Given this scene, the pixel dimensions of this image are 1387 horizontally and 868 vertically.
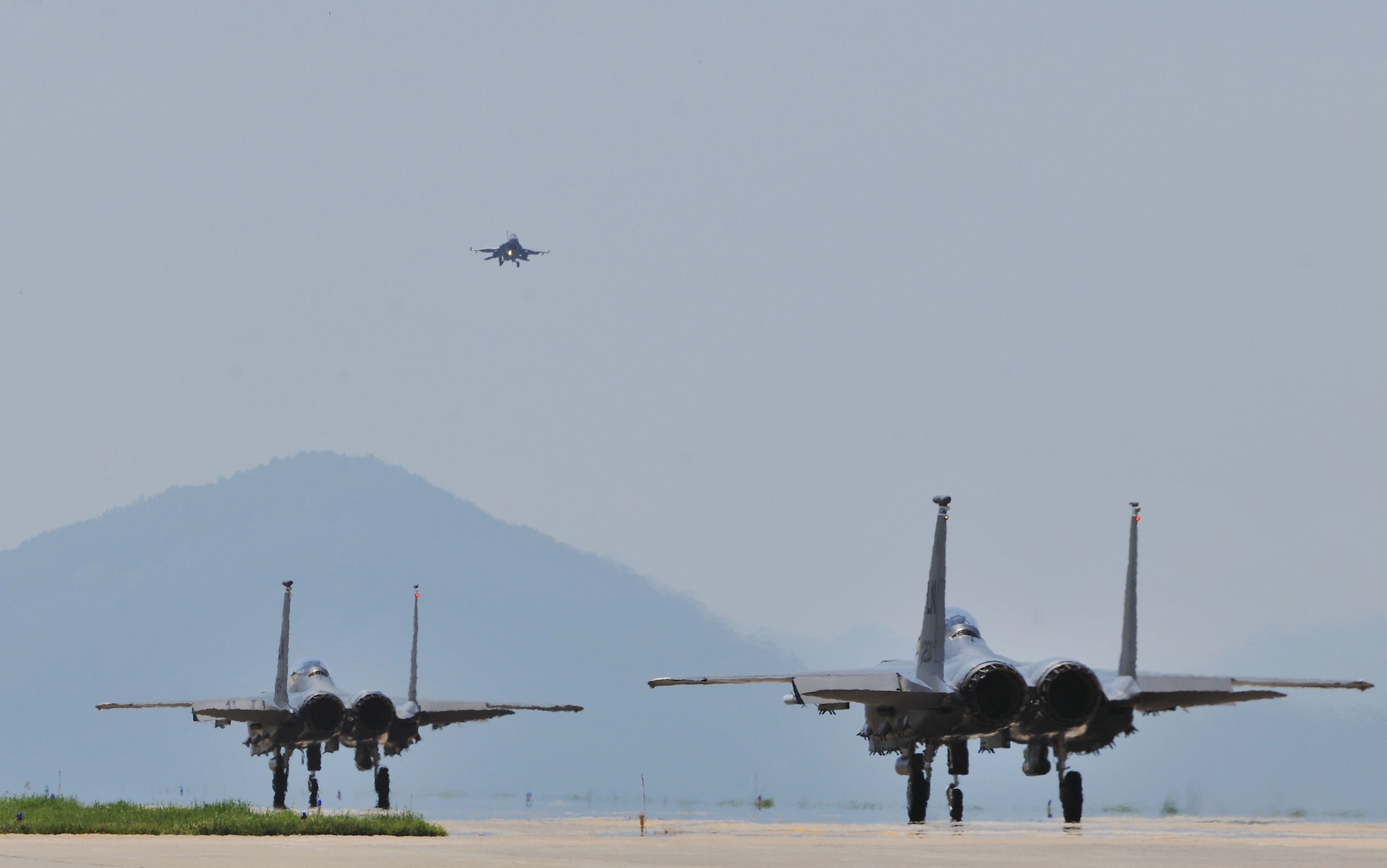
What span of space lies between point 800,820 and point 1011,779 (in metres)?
108

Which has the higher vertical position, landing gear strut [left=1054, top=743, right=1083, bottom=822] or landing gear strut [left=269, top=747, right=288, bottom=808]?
landing gear strut [left=1054, top=743, right=1083, bottom=822]

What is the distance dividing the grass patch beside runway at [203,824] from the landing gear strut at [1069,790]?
12917 millimetres

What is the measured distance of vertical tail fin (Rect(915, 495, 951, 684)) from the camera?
118 ft

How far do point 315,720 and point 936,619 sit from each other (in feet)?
71.2

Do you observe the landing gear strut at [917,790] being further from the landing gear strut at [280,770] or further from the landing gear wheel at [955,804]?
the landing gear strut at [280,770]

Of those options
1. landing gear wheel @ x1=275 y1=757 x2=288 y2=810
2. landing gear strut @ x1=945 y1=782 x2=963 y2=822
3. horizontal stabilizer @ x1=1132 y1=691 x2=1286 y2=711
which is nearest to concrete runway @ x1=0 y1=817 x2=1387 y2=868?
horizontal stabilizer @ x1=1132 y1=691 x2=1286 y2=711

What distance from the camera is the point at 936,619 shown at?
36281 millimetres

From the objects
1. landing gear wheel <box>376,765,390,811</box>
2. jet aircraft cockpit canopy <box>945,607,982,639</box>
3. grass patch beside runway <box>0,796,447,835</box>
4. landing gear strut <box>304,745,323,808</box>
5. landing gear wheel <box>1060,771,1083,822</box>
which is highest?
jet aircraft cockpit canopy <box>945,607,982,639</box>

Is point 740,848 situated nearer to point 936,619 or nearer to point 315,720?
point 936,619

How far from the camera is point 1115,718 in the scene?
3562 cm

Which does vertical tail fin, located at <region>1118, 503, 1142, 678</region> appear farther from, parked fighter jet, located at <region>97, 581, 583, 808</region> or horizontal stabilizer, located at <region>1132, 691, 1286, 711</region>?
parked fighter jet, located at <region>97, 581, 583, 808</region>

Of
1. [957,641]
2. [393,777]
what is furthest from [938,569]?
[393,777]

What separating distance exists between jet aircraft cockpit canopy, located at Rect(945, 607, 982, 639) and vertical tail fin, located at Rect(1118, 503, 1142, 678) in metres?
2.90

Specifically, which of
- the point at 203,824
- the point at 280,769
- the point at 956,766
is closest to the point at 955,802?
the point at 956,766
